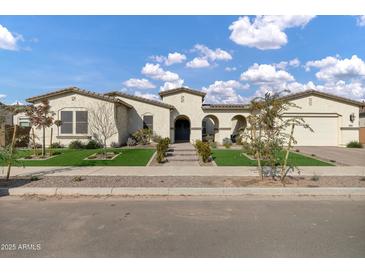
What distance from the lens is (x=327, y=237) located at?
168 inches

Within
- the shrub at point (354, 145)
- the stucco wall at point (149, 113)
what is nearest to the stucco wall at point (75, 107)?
the stucco wall at point (149, 113)

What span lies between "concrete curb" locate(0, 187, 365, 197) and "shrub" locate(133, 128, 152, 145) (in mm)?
12391

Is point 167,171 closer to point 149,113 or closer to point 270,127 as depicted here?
point 270,127

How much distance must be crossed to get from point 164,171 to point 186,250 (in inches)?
253

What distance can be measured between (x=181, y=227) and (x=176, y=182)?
11.6ft

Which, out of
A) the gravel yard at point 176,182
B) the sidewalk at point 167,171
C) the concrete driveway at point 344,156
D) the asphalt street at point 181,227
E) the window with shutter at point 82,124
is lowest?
the asphalt street at point 181,227

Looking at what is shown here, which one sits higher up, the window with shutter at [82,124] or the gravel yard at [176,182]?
the window with shutter at [82,124]

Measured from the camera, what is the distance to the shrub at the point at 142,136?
19672 millimetres

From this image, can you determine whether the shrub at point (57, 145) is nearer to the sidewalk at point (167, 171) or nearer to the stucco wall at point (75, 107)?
the stucco wall at point (75, 107)

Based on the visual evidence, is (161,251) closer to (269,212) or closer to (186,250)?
(186,250)

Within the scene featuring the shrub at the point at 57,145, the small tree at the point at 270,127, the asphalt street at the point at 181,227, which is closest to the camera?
the asphalt street at the point at 181,227

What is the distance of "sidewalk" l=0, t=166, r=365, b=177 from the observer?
9.55 m

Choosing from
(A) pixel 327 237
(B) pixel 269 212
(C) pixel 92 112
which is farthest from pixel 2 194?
(C) pixel 92 112

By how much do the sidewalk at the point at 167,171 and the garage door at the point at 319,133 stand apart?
34.7ft
